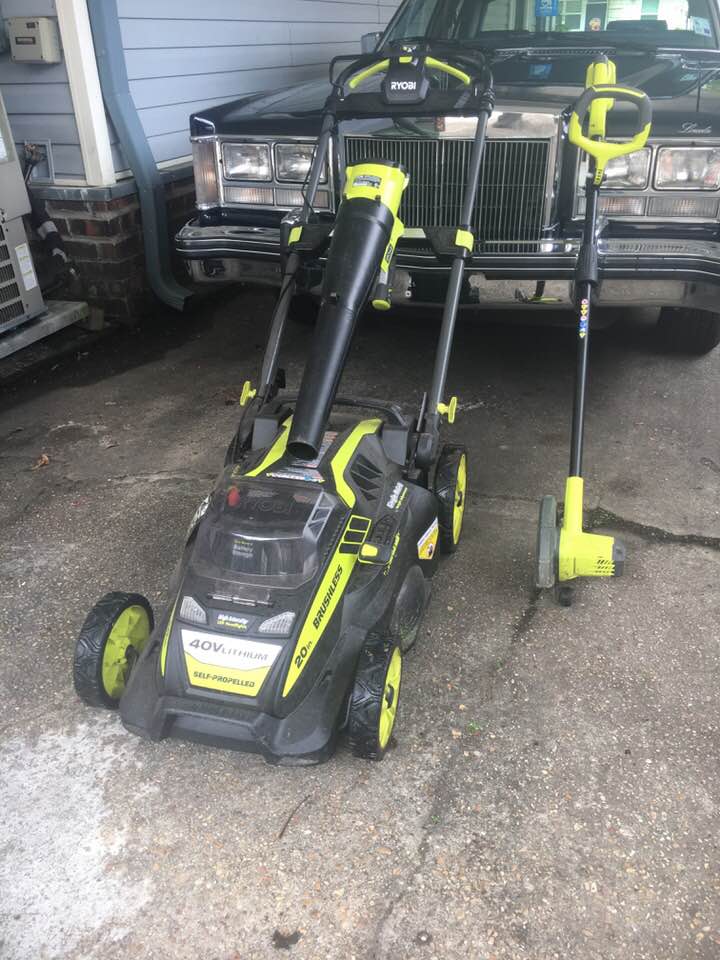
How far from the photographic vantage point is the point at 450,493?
3115mm

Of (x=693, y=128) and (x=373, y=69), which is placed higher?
(x=373, y=69)

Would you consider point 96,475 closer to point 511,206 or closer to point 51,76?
point 511,206

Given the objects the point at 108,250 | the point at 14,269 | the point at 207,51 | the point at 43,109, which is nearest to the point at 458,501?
the point at 14,269

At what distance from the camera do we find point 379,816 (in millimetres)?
2197

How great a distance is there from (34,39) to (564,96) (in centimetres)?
317

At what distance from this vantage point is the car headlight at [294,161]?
161 inches

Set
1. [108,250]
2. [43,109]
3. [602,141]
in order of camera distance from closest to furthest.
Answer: [602,141]
[43,109]
[108,250]

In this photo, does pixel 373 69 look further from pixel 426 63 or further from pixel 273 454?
pixel 273 454

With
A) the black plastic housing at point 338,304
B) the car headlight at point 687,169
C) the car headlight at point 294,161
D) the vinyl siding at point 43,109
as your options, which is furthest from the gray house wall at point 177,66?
the car headlight at point 687,169

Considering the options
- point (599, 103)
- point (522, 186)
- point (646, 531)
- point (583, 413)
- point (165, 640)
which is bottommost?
point (646, 531)

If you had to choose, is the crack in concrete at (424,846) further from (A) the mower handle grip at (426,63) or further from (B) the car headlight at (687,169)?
(B) the car headlight at (687,169)

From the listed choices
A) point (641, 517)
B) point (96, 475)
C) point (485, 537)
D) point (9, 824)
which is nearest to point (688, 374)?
point (641, 517)

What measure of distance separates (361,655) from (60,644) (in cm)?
120

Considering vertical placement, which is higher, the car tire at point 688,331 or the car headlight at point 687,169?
the car headlight at point 687,169
